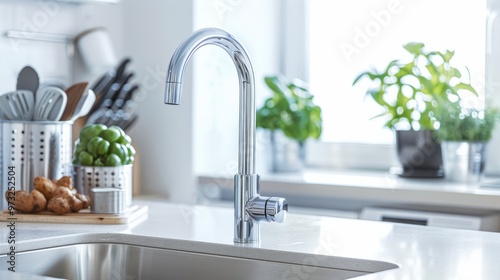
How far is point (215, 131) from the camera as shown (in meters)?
2.90

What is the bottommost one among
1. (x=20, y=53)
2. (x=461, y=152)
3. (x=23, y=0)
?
(x=461, y=152)

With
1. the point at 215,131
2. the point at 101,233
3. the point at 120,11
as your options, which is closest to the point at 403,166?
the point at 215,131

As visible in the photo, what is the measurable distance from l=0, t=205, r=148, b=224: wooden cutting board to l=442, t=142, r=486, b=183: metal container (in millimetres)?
1156

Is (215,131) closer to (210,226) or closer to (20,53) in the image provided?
(20,53)

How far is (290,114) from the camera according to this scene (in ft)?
9.29

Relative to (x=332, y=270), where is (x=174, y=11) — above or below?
above

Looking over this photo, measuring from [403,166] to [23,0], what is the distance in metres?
1.31

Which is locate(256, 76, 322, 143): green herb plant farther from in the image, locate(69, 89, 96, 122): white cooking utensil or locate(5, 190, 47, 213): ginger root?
locate(5, 190, 47, 213): ginger root

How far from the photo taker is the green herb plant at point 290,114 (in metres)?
2.83

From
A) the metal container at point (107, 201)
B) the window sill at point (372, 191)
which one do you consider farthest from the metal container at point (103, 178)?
the window sill at point (372, 191)

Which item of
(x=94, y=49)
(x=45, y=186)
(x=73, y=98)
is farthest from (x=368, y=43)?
(x=45, y=186)

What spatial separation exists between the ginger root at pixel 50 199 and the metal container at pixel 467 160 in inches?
48.5

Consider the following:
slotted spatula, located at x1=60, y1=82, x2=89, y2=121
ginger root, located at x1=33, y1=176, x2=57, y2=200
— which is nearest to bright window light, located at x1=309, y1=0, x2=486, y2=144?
slotted spatula, located at x1=60, y1=82, x2=89, y2=121

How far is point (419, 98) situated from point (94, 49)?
108cm
